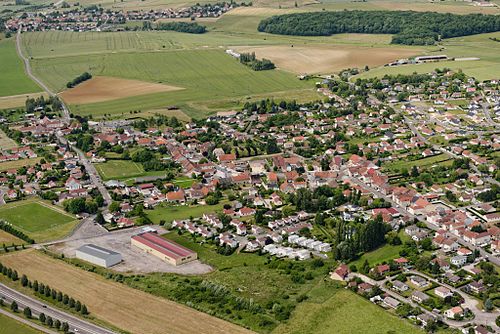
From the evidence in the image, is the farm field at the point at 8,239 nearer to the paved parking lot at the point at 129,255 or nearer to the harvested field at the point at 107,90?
the paved parking lot at the point at 129,255

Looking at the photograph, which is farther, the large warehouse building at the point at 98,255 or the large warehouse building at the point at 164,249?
the large warehouse building at the point at 164,249

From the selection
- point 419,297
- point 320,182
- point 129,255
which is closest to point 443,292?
point 419,297

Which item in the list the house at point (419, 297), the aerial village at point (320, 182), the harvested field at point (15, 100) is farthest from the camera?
the harvested field at point (15, 100)

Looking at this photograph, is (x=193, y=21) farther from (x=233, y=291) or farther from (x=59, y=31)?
(x=233, y=291)

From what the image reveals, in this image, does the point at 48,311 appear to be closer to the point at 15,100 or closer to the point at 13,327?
the point at 13,327

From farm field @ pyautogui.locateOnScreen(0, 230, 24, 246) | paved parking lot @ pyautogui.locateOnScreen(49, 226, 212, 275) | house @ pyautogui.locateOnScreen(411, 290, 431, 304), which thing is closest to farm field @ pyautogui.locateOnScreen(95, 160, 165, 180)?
paved parking lot @ pyautogui.locateOnScreen(49, 226, 212, 275)

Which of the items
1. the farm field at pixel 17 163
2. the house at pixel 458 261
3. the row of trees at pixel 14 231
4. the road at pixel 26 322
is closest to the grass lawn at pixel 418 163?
Answer: the house at pixel 458 261

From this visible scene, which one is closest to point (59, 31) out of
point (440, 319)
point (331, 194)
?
point (331, 194)
